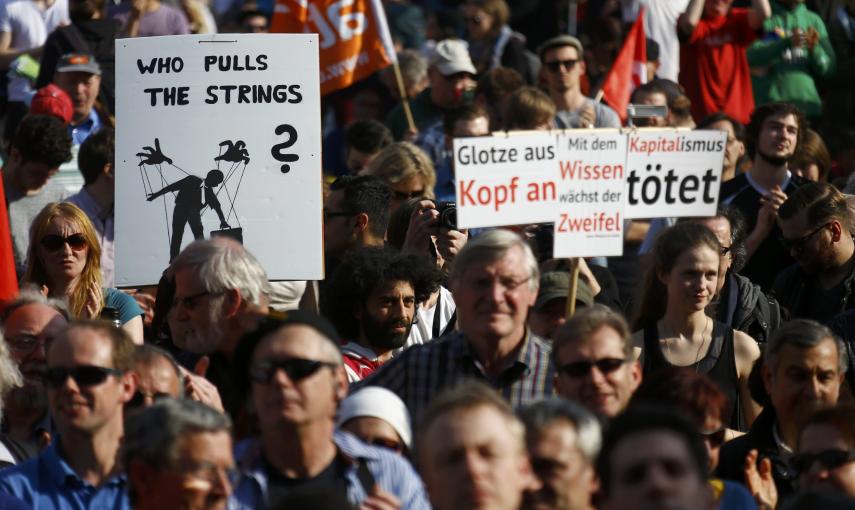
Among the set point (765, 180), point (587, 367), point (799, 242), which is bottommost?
point (587, 367)

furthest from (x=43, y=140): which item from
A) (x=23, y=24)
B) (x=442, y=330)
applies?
(x=23, y=24)

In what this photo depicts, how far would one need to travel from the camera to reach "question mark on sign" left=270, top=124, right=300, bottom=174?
8.45 meters

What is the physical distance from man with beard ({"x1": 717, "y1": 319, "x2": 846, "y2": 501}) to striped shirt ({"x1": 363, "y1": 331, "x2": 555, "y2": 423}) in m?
→ 0.80

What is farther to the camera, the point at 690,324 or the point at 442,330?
the point at 442,330

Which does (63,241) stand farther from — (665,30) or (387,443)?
(665,30)

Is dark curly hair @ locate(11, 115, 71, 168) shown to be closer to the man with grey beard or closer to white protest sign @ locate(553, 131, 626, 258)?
the man with grey beard

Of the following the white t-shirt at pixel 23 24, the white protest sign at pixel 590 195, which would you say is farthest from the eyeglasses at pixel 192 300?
the white t-shirt at pixel 23 24

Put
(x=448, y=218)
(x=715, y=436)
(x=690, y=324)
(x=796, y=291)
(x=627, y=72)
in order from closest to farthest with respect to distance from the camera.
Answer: (x=715, y=436) → (x=690, y=324) → (x=448, y=218) → (x=796, y=291) → (x=627, y=72)

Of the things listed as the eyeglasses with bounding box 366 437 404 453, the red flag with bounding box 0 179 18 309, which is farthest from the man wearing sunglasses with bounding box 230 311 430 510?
the red flag with bounding box 0 179 18 309

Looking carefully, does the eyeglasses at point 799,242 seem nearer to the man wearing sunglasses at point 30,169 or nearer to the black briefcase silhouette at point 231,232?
the black briefcase silhouette at point 231,232

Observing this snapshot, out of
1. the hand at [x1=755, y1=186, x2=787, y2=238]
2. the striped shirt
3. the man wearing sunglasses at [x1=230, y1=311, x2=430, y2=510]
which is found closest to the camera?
the man wearing sunglasses at [x1=230, y1=311, x2=430, y2=510]

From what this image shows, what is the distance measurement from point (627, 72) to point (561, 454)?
27.2ft

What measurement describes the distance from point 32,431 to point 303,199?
6.50ft

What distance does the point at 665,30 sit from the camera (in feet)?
47.0
